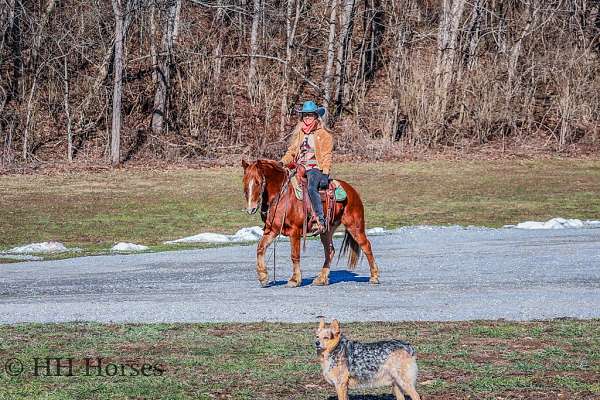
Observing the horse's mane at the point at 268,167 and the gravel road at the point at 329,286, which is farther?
the horse's mane at the point at 268,167

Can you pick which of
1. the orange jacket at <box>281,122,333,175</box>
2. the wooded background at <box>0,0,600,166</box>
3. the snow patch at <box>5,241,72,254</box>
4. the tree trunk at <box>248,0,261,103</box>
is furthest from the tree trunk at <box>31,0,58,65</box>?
the orange jacket at <box>281,122,333,175</box>

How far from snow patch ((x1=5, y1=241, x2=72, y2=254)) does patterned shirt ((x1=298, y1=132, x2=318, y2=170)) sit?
8969 millimetres

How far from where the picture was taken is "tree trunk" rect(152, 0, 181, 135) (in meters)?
46.8

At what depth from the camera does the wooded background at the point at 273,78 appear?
45594 millimetres

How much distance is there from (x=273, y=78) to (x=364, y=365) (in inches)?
1643

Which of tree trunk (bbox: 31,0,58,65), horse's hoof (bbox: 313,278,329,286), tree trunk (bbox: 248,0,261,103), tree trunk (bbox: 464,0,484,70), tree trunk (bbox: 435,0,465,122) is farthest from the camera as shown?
tree trunk (bbox: 464,0,484,70)

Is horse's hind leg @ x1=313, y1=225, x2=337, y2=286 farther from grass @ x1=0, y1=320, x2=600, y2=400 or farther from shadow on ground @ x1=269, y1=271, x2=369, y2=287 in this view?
grass @ x1=0, y1=320, x2=600, y2=400

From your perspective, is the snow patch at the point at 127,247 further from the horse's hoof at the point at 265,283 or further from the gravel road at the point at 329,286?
the horse's hoof at the point at 265,283

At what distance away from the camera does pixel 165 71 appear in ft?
156

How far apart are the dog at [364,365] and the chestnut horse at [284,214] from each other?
7.49 metres

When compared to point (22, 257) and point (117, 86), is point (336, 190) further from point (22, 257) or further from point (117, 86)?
point (117, 86)

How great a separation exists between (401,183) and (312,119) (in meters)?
21.7

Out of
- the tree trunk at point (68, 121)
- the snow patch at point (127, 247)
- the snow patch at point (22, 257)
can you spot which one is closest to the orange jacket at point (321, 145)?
the snow patch at point (22, 257)

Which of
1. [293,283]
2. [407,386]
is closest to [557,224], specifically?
[293,283]
